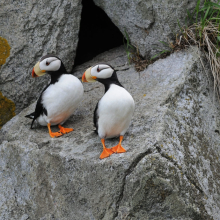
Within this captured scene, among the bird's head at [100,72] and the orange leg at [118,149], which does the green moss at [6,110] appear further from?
the orange leg at [118,149]

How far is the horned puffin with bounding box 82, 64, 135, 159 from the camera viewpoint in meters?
2.92

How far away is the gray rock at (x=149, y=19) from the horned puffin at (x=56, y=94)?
44.4 inches

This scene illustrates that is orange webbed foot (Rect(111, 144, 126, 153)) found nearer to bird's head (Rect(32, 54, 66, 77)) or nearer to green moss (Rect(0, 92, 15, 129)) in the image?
bird's head (Rect(32, 54, 66, 77))

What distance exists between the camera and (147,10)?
13.7ft

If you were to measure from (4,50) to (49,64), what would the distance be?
1001mm

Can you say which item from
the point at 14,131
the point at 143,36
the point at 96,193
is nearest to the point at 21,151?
the point at 14,131

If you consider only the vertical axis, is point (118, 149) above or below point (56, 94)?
below

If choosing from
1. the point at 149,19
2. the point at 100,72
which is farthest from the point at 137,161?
the point at 149,19

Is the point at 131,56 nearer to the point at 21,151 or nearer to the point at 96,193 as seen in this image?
the point at 21,151

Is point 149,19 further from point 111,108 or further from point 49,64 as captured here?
point 111,108

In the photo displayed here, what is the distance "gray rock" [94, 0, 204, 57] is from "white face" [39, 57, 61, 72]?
3.88 feet

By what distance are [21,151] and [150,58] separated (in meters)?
1.94

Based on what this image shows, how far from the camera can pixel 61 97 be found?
364 centimetres

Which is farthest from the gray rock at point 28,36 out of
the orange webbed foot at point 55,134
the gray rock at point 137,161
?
the orange webbed foot at point 55,134
